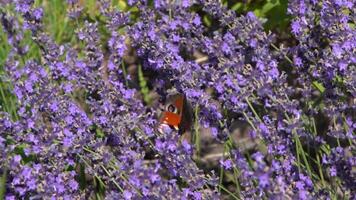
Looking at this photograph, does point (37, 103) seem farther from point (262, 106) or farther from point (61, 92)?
point (262, 106)

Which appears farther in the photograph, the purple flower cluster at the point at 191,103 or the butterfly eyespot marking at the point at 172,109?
the butterfly eyespot marking at the point at 172,109

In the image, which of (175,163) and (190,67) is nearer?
(175,163)

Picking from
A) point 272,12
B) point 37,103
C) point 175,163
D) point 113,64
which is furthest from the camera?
point 272,12

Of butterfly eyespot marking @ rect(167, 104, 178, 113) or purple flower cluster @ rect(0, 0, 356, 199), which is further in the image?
butterfly eyespot marking @ rect(167, 104, 178, 113)

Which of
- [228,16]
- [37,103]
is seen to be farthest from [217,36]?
[37,103]

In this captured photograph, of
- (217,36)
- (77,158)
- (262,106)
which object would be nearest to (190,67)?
(217,36)

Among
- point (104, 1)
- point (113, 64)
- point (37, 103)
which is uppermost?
point (104, 1)

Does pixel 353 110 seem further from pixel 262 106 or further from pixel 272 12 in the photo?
pixel 272 12

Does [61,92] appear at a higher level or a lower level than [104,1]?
lower

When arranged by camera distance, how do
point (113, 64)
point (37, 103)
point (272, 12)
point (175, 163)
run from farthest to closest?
point (272, 12)
point (113, 64)
point (37, 103)
point (175, 163)
